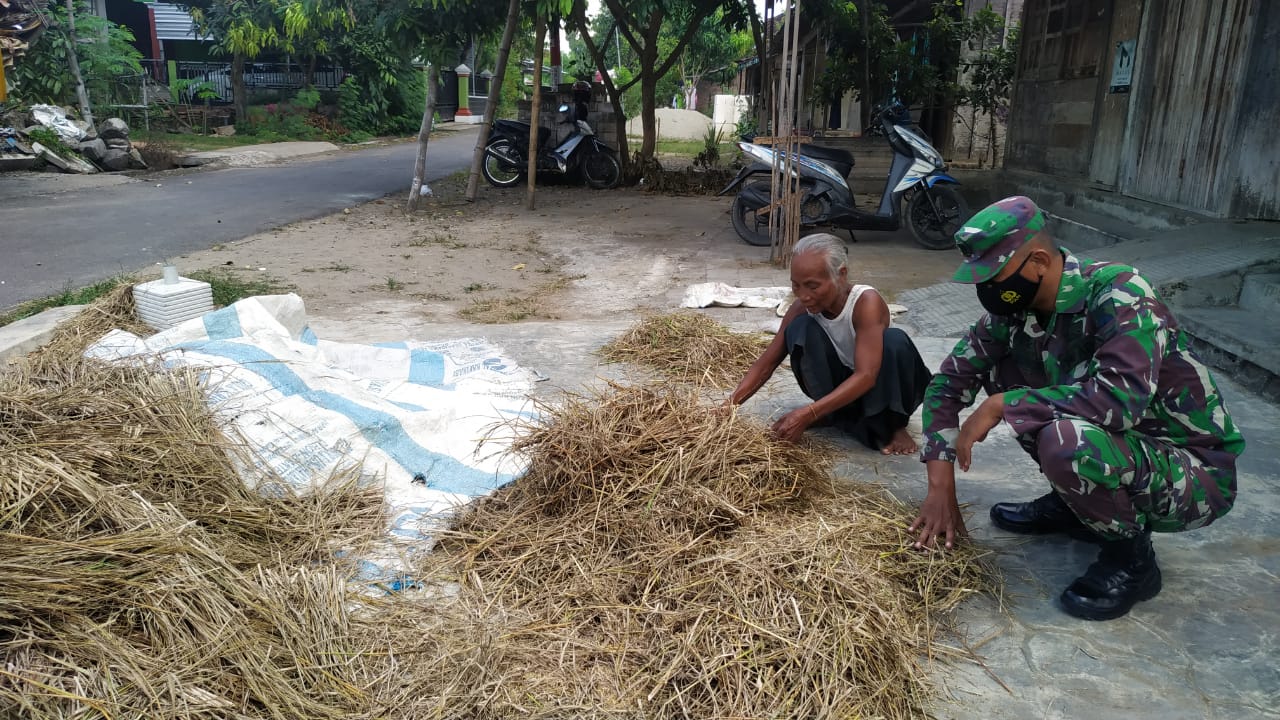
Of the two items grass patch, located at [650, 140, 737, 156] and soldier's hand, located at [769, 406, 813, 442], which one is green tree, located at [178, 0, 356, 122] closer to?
grass patch, located at [650, 140, 737, 156]

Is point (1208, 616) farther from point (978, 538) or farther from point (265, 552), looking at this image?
point (265, 552)

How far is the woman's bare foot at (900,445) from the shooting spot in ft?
10.1

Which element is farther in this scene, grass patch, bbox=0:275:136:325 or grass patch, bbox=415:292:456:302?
grass patch, bbox=415:292:456:302

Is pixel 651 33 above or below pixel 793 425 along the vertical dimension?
above

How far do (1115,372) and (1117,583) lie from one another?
1.80ft

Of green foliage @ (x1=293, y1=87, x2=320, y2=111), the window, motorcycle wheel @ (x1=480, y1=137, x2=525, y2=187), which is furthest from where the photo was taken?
green foliage @ (x1=293, y1=87, x2=320, y2=111)

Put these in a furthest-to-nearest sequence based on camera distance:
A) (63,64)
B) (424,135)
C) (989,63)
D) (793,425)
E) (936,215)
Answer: (63,64) → (989,63) → (424,135) → (936,215) → (793,425)

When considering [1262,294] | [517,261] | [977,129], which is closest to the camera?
[1262,294]

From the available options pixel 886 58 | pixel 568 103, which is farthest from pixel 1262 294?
pixel 568 103

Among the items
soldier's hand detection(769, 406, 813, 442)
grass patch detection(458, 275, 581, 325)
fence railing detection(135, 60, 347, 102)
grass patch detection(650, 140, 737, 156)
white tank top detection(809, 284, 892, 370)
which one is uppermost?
fence railing detection(135, 60, 347, 102)

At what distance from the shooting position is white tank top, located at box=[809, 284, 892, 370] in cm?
300

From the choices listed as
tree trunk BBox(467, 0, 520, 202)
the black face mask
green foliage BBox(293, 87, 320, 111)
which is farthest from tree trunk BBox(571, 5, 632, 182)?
green foliage BBox(293, 87, 320, 111)

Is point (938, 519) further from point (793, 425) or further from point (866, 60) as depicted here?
point (866, 60)

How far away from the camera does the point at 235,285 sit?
5.67 meters
